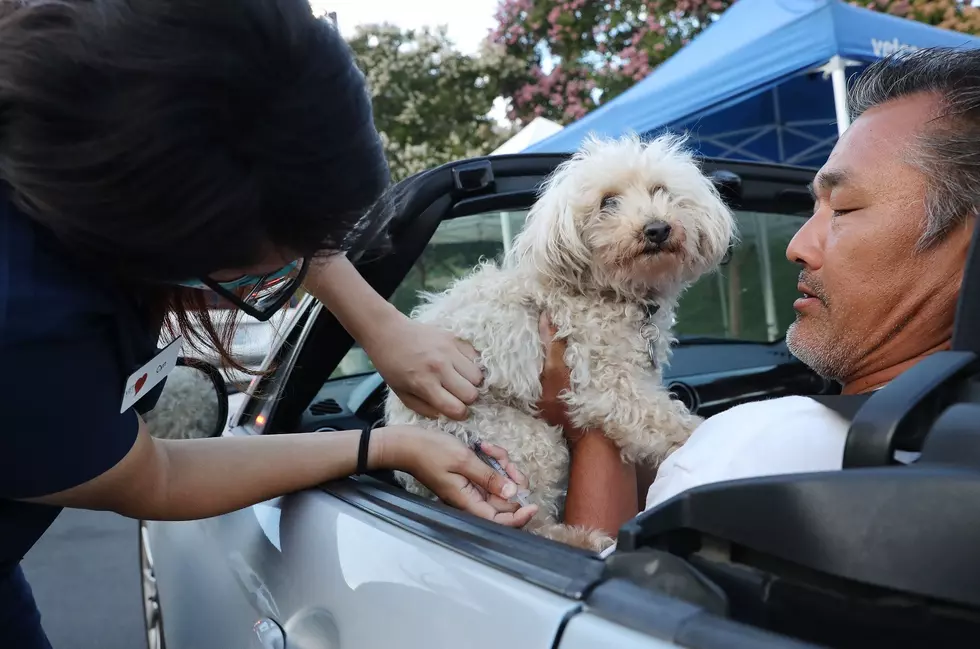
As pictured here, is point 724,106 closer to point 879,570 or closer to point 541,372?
point 541,372

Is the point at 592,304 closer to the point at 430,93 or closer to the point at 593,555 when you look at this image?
the point at 593,555

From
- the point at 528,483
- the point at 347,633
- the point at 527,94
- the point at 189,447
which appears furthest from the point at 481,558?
the point at 527,94

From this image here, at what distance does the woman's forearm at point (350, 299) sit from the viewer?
1.88m

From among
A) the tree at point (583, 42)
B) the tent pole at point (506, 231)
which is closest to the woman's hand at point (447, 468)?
the tent pole at point (506, 231)

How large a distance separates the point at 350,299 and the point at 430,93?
1784 cm

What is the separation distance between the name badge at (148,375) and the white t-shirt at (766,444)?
77 centimetres

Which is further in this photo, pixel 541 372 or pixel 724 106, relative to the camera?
pixel 724 106

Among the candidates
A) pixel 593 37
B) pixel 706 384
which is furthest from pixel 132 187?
pixel 593 37

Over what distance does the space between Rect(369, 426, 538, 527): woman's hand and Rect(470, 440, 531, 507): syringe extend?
4 cm

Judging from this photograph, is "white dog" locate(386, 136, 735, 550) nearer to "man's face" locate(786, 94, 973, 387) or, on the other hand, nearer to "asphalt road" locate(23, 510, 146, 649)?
"man's face" locate(786, 94, 973, 387)

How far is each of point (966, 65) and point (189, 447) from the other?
1.62 meters

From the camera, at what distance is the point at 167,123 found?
1.04 meters

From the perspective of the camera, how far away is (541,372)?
2.22 metres

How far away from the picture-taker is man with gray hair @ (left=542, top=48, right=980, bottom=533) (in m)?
1.40
